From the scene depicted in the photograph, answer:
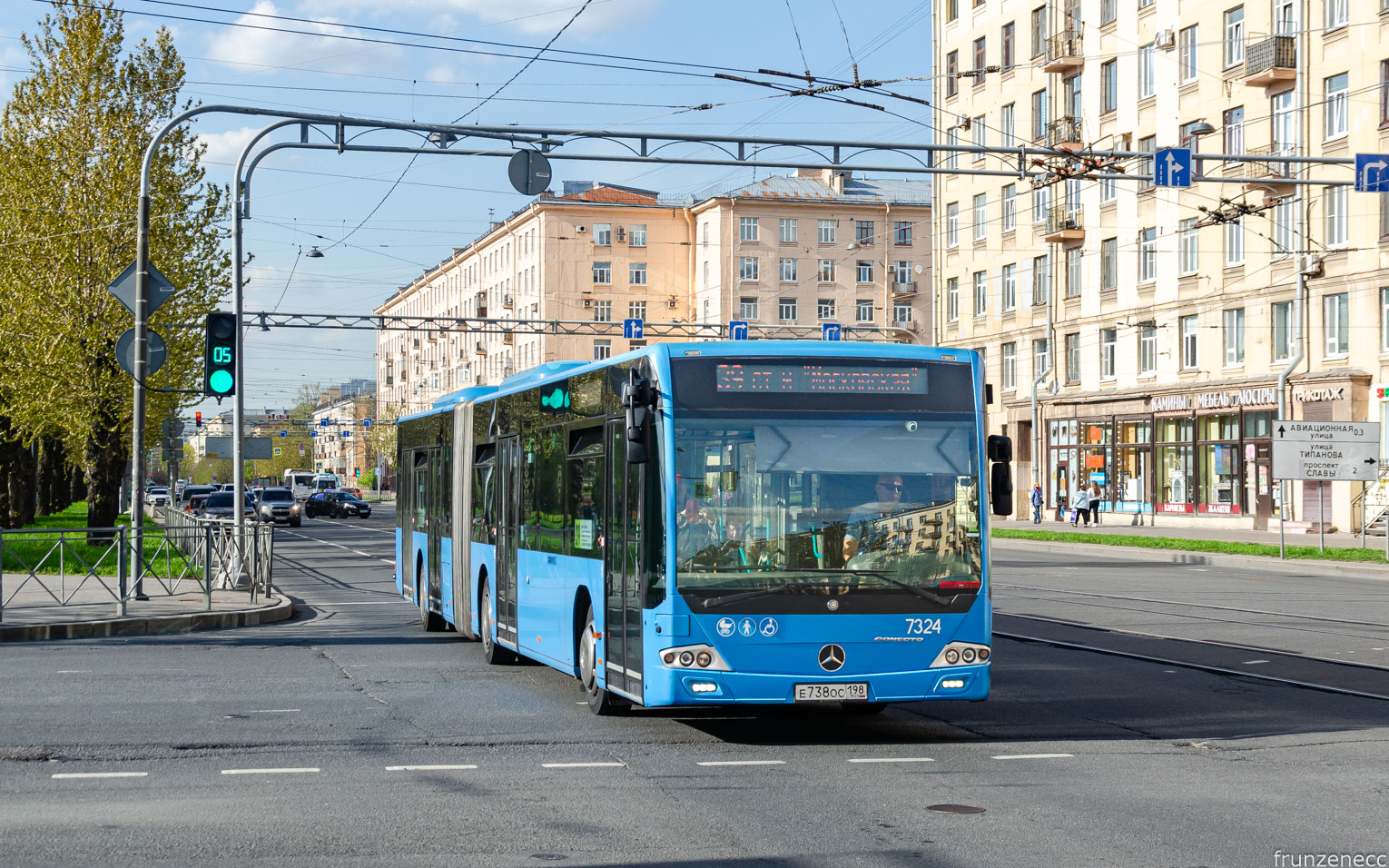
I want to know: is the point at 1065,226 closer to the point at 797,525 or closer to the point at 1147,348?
the point at 1147,348

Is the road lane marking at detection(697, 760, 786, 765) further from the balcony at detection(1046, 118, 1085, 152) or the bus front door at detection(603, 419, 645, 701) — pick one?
the balcony at detection(1046, 118, 1085, 152)

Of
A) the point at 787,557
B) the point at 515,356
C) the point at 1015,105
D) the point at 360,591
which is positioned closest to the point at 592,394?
the point at 787,557

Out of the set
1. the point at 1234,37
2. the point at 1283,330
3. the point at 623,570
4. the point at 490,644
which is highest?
the point at 1234,37

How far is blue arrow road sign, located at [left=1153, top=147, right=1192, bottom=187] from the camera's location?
918 inches

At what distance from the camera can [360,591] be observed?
83.5ft

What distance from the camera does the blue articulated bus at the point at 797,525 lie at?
9875mm

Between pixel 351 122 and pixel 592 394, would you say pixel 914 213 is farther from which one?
pixel 592 394

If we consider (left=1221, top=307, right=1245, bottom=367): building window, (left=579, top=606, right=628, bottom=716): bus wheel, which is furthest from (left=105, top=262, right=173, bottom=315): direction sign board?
(left=1221, top=307, right=1245, bottom=367): building window

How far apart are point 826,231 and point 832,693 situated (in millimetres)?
85795

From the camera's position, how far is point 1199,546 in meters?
37.1

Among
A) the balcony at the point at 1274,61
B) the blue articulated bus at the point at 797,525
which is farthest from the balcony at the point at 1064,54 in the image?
the blue articulated bus at the point at 797,525

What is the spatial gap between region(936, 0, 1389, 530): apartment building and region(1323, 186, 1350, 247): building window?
64 millimetres

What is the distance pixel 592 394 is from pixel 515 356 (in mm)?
86009

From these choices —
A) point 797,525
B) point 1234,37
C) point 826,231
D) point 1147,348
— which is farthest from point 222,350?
point 826,231
